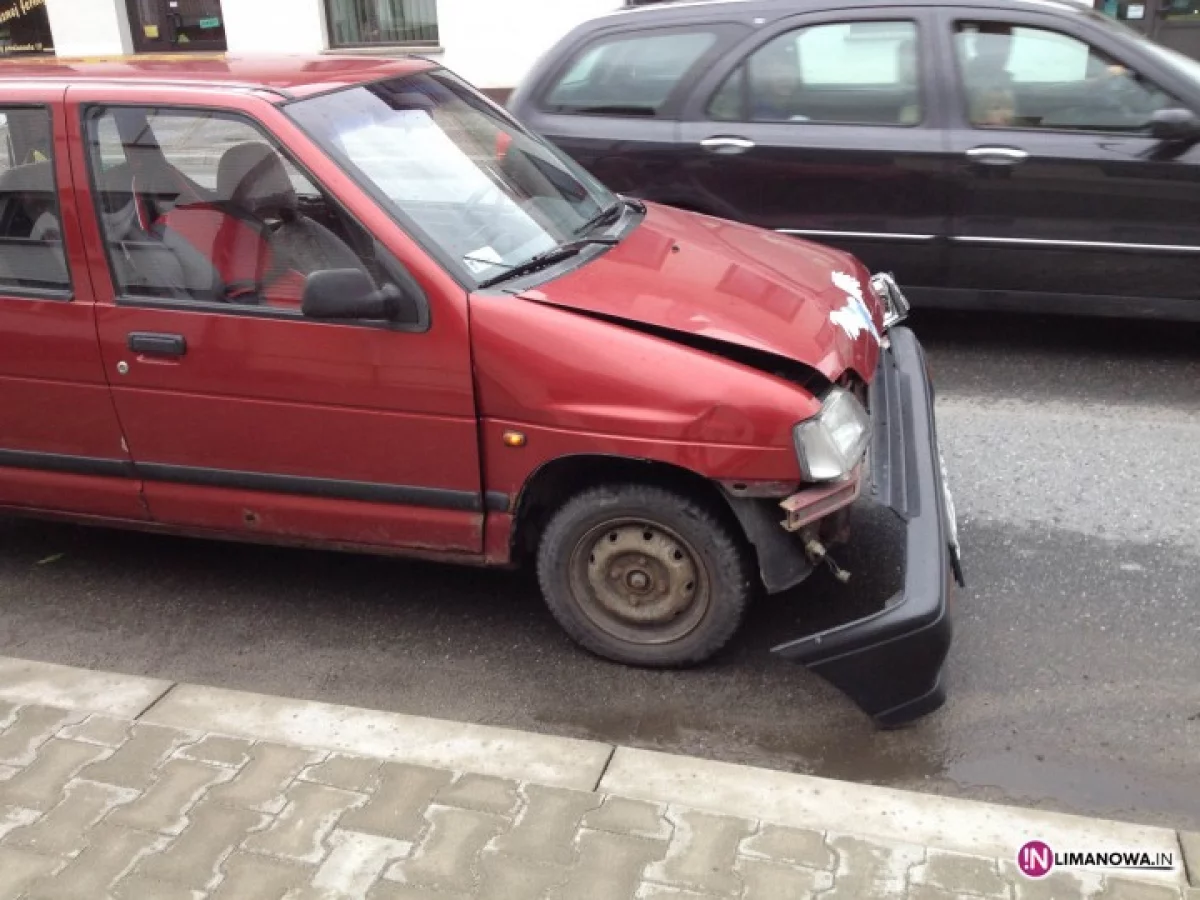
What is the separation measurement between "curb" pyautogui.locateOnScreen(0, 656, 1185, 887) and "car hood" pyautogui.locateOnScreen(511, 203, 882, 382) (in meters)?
1.10

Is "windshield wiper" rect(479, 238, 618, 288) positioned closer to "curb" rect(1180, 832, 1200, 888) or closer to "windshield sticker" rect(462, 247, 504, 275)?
"windshield sticker" rect(462, 247, 504, 275)

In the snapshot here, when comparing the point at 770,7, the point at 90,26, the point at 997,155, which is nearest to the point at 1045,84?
the point at 997,155

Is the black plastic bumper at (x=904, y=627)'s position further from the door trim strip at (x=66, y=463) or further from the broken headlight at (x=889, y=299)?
the door trim strip at (x=66, y=463)

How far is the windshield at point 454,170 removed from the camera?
3.51 metres

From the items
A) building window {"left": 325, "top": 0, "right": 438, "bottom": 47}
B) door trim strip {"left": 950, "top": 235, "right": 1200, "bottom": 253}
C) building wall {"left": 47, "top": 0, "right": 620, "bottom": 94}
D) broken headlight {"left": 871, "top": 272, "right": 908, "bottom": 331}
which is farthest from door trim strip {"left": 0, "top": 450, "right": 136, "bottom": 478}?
building window {"left": 325, "top": 0, "right": 438, "bottom": 47}

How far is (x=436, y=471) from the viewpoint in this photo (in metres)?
3.50

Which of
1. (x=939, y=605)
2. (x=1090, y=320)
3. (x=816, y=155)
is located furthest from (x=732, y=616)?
(x=1090, y=320)

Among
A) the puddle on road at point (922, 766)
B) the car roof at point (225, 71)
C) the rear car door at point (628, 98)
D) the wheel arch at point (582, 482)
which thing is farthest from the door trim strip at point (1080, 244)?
the puddle on road at point (922, 766)

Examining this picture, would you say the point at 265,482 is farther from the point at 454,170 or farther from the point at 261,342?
the point at 454,170

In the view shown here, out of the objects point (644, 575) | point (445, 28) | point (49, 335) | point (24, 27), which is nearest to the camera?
point (644, 575)

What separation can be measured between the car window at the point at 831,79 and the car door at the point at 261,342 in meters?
3.12

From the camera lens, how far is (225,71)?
3.82m

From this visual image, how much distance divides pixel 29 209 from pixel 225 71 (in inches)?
29.6

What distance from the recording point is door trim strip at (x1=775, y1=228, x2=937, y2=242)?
19.3ft
